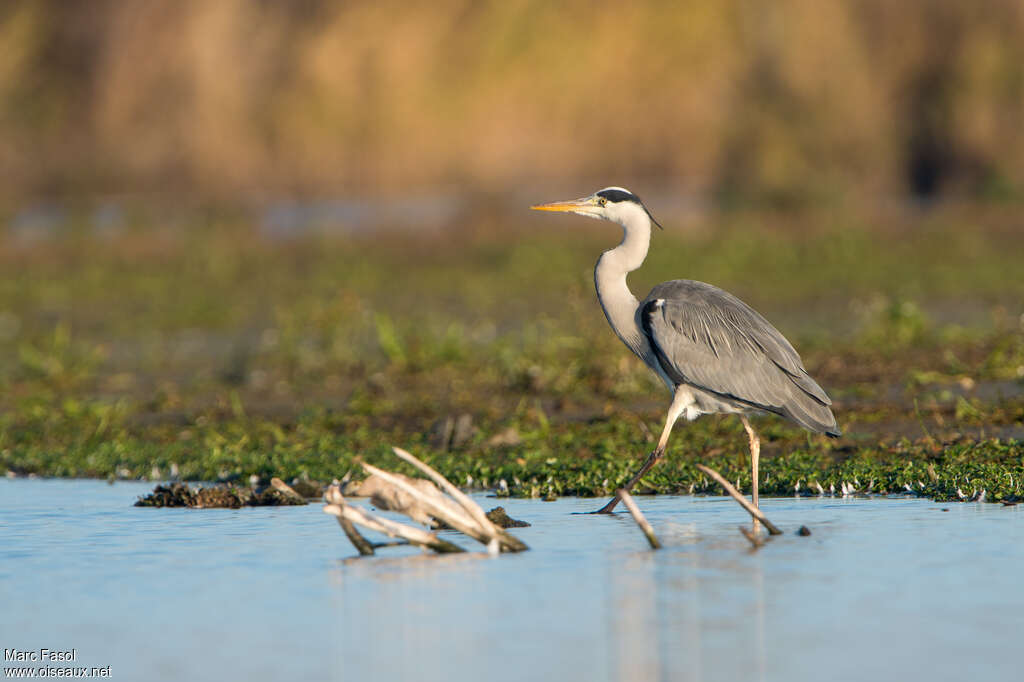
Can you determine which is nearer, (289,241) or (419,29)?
(289,241)

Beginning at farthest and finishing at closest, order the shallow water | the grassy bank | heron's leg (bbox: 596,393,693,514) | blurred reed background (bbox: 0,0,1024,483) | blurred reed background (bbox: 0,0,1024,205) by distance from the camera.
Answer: blurred reed background (bbox: 0,0,1024,205)
blurred reed background (bbox: 0,0,1024,483)
the grassy bank
heron's leg (bbox: 596,393,693,514)
the shallow water

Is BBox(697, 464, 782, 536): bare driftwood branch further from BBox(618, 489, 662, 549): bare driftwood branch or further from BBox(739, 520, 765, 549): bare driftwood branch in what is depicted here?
BBox(618, 489, 662, 549): bare driftwood branch

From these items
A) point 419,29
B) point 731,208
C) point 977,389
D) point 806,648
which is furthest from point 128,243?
point 806,648

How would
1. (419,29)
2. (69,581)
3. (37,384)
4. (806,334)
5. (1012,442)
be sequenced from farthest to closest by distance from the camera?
(419,29), (806,334), (37,384), (1012,442), (69,581)

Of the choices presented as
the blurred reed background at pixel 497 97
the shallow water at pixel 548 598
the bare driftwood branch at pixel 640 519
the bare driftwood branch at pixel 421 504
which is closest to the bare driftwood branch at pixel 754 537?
the shallow water at pixel 548 598

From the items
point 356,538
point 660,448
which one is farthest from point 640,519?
point 660,448

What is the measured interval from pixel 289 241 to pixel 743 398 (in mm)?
16553

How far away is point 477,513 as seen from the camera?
614cm

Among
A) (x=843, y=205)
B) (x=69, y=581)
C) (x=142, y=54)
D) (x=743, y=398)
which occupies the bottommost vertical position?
(x=69, y=581)

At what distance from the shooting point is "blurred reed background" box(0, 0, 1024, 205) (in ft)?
108

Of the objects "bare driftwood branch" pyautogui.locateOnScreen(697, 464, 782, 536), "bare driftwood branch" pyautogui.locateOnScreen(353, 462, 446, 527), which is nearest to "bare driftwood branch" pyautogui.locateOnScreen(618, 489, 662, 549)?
"bare driftwood branch" pyautogui.locateOnScreen(697, 464, 782, 536)

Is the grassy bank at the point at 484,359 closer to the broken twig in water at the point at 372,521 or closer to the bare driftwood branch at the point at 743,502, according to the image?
the bare driftwood branch at the point at 743,502

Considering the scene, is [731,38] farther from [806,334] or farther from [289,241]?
[806,334]

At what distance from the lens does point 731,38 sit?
114ft
